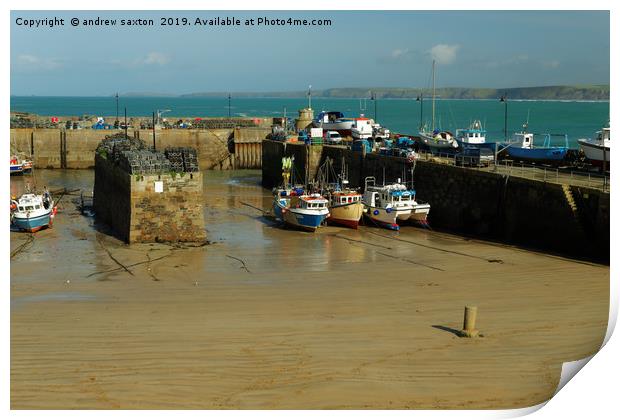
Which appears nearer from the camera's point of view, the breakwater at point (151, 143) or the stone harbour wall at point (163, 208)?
the stone harbour wall at point (163, 208)

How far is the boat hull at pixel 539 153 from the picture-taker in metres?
30.9

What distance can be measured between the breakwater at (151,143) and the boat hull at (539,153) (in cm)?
2159

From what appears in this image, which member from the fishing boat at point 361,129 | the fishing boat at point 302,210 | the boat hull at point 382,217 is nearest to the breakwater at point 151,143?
the fishing boat at point 361,129

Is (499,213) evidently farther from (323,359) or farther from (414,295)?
(323,359)

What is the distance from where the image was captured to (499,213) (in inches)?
1042

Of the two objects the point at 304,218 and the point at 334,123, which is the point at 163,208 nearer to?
the point at 304,218

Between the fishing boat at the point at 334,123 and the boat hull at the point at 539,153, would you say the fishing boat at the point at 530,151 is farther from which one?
the fishing boat at the point at 334,123

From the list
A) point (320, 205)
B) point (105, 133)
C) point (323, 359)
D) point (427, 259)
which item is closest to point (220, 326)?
point (323, 359)

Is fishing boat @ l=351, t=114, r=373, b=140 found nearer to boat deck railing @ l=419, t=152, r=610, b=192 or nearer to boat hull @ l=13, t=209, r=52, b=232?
boat deck railing @ l=419, t=152, r=610, b=192

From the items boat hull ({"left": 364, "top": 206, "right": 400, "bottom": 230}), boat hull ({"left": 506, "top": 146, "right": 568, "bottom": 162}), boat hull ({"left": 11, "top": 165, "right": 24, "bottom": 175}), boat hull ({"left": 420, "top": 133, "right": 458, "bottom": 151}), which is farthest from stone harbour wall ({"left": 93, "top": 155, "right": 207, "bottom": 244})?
boat hull ({"left": 11, "top": 165, "right": 24, "bottom": 175})

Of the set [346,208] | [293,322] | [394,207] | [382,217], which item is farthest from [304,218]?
[293,322]

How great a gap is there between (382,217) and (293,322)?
1347 cm

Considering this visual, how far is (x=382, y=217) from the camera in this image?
28.3m

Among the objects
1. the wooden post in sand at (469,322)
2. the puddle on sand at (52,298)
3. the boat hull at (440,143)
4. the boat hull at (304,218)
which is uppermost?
the boat hull at (440,143)
